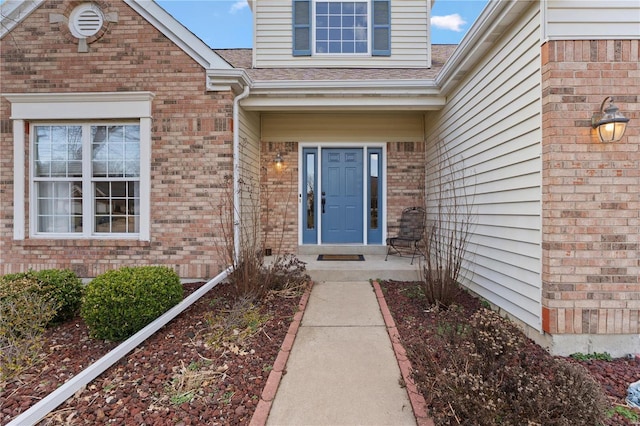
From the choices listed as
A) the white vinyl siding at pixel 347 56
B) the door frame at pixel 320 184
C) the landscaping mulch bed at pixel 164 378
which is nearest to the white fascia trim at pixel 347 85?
the door frame at pixel 320 184

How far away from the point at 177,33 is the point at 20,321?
13.5ft

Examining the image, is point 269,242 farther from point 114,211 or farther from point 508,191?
point 508,191

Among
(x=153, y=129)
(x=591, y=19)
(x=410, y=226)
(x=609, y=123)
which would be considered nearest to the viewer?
(x=609, y=123)

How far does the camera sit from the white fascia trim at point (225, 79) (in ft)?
15.6

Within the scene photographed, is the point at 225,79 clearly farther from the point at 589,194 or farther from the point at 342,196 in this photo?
the point at 589,194

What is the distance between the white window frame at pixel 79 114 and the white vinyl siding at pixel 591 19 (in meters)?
4.97

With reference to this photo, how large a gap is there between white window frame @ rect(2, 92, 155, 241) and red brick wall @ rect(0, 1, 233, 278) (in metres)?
0.10

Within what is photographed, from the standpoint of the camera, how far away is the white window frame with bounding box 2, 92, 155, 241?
4828 mm

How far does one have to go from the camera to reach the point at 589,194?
9.11 feet

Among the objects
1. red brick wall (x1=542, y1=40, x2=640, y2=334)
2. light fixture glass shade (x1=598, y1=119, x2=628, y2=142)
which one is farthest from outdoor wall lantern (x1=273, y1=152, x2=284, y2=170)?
light fixture glass shade (x1=598, y1=119, x2=628, y2=142)

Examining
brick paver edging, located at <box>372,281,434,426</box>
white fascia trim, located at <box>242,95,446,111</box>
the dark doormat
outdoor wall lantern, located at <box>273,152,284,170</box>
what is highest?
white fascia trim, located at <box>242,95,446,111</box>

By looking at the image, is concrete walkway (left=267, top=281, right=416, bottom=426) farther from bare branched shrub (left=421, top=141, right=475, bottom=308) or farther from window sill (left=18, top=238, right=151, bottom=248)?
window sill (left=18, top=238, right=151, bottom=248)

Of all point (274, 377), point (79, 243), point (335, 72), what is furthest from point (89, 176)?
point (335, 72)

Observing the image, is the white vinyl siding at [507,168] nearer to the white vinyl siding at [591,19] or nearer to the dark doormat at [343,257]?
the white vinyl siding at [591,19]
